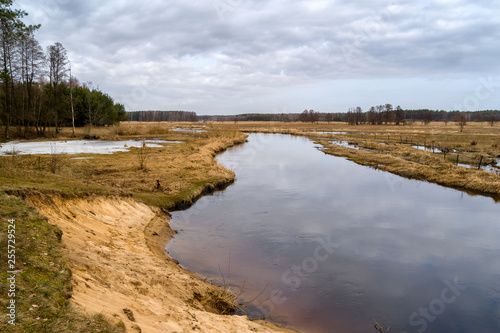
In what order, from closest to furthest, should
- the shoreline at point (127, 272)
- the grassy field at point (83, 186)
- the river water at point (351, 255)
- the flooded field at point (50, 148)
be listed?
the grassy field at point (83, 186)
the shoreline at point (127, 272)
the river water at point (351, 255)
the flooded field at point (50, 148)

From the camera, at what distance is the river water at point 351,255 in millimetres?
8266

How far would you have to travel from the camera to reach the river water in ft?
27.1

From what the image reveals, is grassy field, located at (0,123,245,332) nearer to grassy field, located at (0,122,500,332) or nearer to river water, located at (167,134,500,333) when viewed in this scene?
grassy field, located at (0,122,500,332)

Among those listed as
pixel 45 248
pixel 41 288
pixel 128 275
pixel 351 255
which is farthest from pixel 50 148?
pixel 41 288

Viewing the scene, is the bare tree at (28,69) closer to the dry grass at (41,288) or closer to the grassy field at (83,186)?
the grassy field at (83,186)

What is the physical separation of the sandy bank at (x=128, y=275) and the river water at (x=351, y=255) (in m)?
1.32

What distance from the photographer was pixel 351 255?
11.6 meters

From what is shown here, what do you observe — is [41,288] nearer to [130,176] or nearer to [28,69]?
[130,176]

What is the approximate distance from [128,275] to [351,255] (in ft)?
25.5

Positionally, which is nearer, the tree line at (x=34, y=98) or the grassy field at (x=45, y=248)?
the grassy field at (x=45, y=248)

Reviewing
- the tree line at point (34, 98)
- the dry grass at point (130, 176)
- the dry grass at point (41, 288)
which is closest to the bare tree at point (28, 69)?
the tree line at point (34, 98)

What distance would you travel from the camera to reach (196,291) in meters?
7.89

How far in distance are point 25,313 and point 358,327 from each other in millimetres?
6751

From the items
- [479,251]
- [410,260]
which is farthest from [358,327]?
[479,251]
